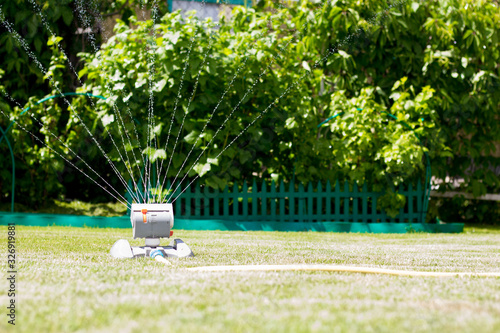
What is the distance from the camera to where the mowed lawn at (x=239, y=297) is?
1.54m

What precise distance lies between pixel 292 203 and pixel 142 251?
10.3ft

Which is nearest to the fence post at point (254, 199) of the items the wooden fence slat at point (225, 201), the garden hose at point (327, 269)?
the wooden fence slat at point (225, 201)

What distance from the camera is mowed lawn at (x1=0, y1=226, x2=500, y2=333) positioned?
1539 mm

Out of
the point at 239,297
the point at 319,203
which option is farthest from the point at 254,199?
the point at 239,297

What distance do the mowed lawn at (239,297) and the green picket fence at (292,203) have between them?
280 cm

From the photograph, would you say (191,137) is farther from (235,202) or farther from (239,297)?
(239,297)

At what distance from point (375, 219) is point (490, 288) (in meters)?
4.14

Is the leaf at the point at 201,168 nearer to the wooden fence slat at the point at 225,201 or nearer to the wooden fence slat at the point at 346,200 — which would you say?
the wooden fence slat at the point at 225,201

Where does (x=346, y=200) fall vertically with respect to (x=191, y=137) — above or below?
below

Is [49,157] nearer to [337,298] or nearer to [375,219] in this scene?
[375,219]

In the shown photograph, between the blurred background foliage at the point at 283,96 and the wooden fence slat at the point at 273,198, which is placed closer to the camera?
the blurred background foliage at the point at 283,96

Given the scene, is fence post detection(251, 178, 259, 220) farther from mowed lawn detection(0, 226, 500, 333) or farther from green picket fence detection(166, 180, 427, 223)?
mowed lawn detection(0, 226, 500, 333)

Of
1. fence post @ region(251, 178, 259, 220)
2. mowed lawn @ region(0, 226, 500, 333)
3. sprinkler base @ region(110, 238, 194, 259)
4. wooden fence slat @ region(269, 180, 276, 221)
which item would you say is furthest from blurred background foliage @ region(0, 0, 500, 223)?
mowed lawn @ region(0, 226, 500, 333)

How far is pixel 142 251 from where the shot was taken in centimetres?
320
